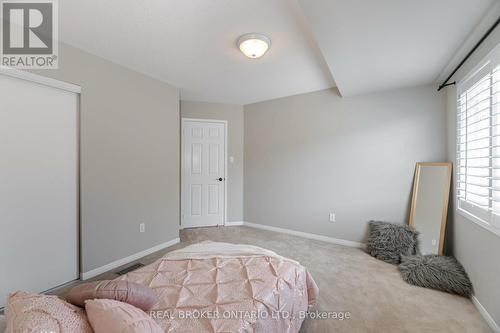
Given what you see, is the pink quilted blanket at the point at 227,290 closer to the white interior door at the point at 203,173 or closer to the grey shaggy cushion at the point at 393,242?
the grey shaggy cushion at the point at 393,242

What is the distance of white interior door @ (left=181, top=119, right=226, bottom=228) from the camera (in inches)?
171

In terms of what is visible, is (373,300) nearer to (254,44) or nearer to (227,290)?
(227,290)

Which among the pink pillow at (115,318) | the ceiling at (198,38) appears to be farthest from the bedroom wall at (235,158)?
the pink pillow at (115,318)

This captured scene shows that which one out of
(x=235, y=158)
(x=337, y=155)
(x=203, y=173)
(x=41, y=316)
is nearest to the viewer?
(x=41, y=316)

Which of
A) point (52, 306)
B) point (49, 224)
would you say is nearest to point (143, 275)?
point (52, 306)

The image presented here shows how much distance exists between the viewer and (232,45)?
2.32m

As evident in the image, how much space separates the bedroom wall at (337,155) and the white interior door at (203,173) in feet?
1.76

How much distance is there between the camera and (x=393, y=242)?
286 centimetres

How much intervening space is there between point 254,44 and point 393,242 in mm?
2910

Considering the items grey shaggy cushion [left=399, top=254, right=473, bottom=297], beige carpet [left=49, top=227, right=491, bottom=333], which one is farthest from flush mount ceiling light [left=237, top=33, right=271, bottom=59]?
grey shaggy cushion [left=399, top=254, right=473, bottom=297]

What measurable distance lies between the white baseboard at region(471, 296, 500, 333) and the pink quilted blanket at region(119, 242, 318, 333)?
1.35m

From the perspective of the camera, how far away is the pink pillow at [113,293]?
1.00 m

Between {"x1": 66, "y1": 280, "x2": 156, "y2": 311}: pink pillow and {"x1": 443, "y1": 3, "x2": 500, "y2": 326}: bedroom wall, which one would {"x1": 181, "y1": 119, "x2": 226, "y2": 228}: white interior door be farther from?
{"x1": 443, "y1": 3, "x2": 500, "y2": 326}: bedroom wall

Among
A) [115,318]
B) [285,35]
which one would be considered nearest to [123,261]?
[115,318]
